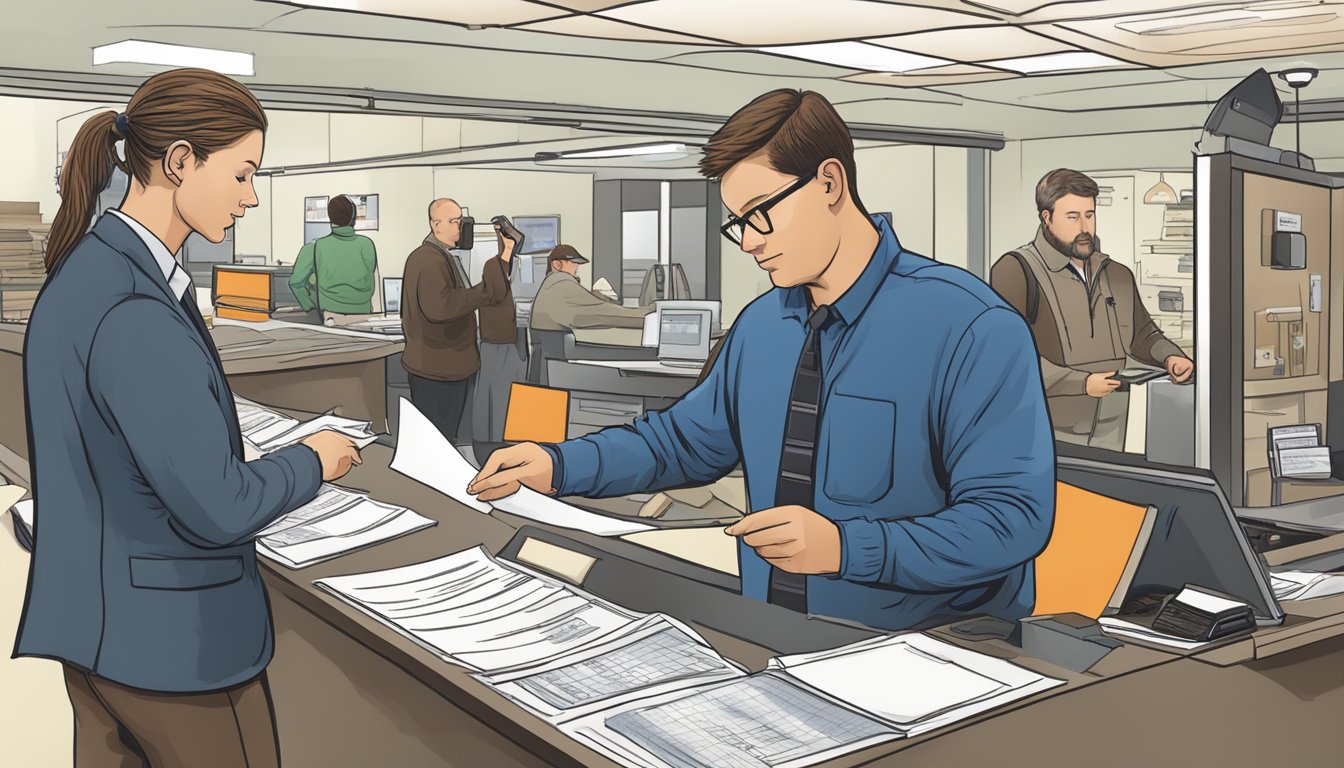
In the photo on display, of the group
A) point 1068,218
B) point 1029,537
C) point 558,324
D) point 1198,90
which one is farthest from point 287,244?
point 1029,537

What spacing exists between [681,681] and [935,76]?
750 cm

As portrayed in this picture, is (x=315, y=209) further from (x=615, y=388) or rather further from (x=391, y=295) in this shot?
(x=615, y=388)

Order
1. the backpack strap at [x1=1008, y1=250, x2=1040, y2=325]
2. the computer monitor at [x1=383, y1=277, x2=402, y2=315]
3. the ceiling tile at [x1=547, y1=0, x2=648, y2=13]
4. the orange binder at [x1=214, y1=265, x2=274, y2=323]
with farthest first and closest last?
the computer monitor at [x1=383, y1=277, x2=402, y2=315] → the orange binder at [x1=214, y1=265, x2=274, y2=323] → the ceiling tile at [x1=547, y1=0, x2=648, y2=13] → the backpack strap at [x1=1008, y1=250, x2=1040, y2=325]

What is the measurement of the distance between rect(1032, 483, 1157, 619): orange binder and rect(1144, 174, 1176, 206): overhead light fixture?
9136mm

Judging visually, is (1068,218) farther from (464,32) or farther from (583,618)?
(464,32)

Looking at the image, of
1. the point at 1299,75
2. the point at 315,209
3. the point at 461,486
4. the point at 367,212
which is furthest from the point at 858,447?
the point at 315,209

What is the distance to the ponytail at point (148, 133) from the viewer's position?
168cm

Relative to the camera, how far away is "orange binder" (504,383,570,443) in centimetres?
371

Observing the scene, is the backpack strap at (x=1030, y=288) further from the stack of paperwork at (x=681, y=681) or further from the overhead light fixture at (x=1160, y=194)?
the overhead light fixture at (x=1160, y=194)

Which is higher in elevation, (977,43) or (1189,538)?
(977,43)

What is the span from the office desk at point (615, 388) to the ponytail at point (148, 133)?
4.25m

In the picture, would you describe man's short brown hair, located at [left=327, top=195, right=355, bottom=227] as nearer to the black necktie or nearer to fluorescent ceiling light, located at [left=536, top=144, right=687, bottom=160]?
fluorescent ceiling light, located at [left=536, top=144, right=687, bottom=160]

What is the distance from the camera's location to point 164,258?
1694 mm

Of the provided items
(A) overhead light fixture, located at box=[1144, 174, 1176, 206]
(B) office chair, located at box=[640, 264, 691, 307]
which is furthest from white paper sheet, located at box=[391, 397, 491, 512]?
(A) overhead light fixture, located at box=[1144, 174, 1176, 206]
